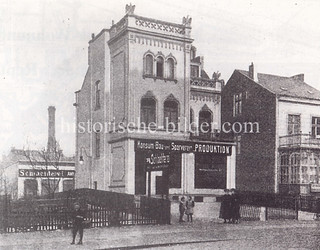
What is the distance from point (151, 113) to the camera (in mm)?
26344

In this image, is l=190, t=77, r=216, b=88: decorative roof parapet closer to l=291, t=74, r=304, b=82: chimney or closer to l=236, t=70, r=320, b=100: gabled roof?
l=236, t=70, r=320, b=100: gabled roof

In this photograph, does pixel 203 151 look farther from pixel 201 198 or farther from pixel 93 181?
pixel 93 181

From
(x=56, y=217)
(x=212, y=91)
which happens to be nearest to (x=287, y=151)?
(x=212, y=91)

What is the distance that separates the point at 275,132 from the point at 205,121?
5.80 m

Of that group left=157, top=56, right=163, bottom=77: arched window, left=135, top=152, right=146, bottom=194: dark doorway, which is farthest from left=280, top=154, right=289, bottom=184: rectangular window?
left=157, top=56, right=163, bottom=77: arched window

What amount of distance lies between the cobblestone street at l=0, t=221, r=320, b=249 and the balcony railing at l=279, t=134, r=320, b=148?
48.3ft

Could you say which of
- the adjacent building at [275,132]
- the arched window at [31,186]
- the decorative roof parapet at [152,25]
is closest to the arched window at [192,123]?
the decorative roof parapet at [152,25]

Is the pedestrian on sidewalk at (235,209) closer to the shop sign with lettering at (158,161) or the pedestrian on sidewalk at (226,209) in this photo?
the pedestrian on sidewalk at (226,209)

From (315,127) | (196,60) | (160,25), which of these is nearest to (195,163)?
(160,25)

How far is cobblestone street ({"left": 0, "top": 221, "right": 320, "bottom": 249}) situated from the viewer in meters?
12.3

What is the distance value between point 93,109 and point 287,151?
553 inches

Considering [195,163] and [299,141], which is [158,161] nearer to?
[195,163]

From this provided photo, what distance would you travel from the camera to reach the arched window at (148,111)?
25981 mm

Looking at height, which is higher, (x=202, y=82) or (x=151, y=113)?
(x=202, y=82)
